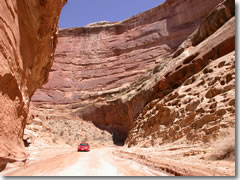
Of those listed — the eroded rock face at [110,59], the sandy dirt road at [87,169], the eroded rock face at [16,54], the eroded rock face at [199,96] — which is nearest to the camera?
the sandy dirt road at [87,169]

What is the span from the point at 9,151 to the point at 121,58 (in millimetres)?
40623

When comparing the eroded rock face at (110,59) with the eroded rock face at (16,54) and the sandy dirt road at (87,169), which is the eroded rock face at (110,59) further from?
the sandy dirt road at (87,169)

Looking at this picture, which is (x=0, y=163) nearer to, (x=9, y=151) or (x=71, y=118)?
(x=9, y=151)

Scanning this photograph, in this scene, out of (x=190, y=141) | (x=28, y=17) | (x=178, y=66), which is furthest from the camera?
(x=178, y=66)

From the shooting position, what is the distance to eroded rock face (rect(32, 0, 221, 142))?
124ft

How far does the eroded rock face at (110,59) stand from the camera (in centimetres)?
3788

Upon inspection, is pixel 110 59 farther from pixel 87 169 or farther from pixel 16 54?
pixel 87 169

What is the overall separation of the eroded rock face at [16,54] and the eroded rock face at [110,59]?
23583mm

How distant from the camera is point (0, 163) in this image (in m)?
6.68

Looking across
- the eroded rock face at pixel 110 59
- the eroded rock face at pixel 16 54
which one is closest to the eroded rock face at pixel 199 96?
the eroded rock face at pixel 16 54

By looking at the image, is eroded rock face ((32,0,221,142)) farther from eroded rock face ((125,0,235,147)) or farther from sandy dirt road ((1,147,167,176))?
sandy dirt road ((1,147,167,176))

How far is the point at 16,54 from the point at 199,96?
33.3ft

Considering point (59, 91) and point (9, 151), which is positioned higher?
point (59, 91)

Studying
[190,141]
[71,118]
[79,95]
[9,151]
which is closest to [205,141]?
[190,141]
